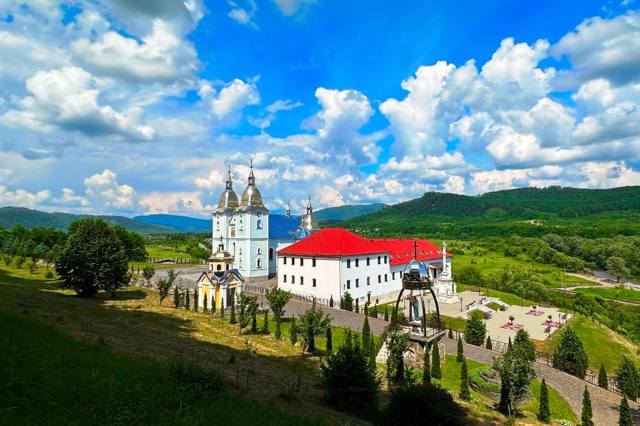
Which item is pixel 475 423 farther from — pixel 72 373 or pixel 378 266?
pixel 378 266

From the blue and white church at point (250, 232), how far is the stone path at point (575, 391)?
32787 mm

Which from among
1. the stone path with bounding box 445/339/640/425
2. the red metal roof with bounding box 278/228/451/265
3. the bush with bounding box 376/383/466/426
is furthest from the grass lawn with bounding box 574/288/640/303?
the bush with bounding box 376/383/466/426

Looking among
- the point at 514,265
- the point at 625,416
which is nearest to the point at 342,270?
the point at 625,416

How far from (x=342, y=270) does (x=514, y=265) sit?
68.7m

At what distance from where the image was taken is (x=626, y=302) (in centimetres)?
7331

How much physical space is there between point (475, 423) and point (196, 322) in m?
20.8

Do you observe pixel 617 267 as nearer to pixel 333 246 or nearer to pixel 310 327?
pixel 333 246

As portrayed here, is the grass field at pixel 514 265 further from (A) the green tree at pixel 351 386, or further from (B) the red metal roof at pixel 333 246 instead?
(A) the green tree at pixel 351 386

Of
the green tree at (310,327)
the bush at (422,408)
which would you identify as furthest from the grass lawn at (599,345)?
the bush at (422,408)

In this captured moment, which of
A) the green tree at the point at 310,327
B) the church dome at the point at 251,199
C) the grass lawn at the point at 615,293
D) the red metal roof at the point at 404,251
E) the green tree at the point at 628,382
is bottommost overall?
the grass lawn at the point at 615,293

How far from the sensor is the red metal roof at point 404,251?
174ft

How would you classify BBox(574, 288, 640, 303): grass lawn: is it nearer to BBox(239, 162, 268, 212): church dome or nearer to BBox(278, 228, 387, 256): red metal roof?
BBox(278, 228, 387, 256): red metal roof

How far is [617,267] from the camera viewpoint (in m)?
101

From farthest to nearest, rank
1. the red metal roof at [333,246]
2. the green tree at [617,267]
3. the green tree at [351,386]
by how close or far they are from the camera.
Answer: the green tree at [617,267]
the red metal roof at [333,246]
the green tree at [351,386]
